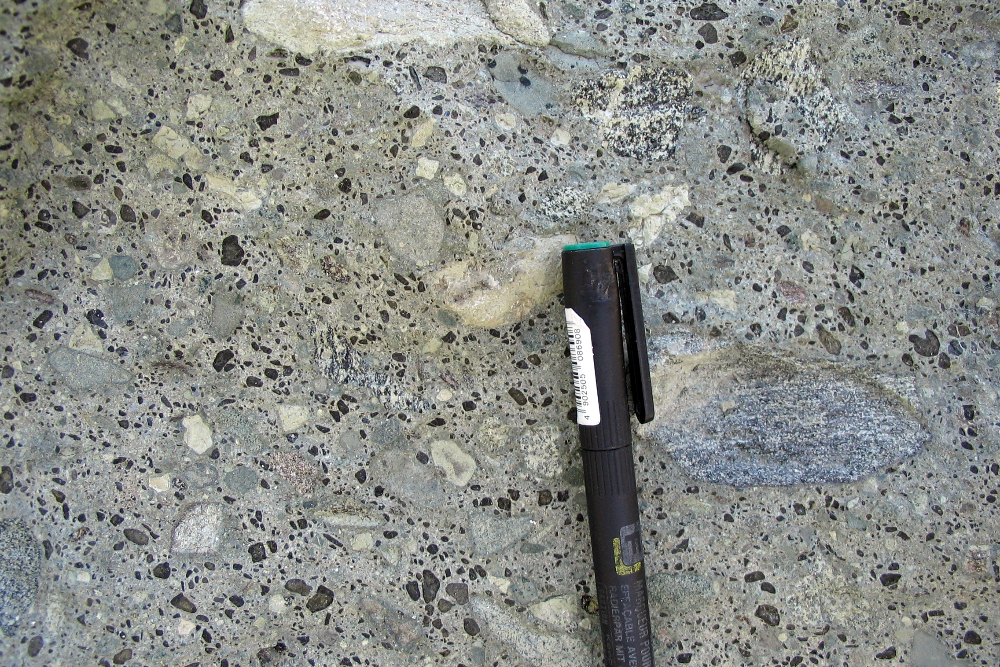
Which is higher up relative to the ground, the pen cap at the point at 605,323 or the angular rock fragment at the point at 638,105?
the angular rock fragment at the point at 638,105

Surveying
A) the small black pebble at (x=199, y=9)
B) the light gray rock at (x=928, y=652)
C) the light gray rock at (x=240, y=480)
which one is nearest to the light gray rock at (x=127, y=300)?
the light gray rock at (x=240, y=480)

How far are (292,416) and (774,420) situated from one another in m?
0.71

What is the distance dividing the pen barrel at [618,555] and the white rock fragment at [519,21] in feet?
1.92

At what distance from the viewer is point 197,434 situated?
1.01 m

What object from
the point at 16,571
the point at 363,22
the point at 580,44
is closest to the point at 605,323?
the point at 580,44

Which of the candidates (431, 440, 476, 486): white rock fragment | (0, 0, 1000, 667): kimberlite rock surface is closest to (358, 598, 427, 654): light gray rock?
(0, 0, 1000, 667): kimberlite rock surface

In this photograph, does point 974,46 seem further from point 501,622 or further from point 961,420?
point 501,622

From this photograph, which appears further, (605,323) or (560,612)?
(560,612)

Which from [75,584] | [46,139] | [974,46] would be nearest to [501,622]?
[75,584]

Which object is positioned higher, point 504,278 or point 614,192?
point 614,192

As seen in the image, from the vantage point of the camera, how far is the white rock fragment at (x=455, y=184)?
0.99 m

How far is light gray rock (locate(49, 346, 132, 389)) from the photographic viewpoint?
0.99 meters

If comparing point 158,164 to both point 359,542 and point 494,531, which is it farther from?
point 494,531

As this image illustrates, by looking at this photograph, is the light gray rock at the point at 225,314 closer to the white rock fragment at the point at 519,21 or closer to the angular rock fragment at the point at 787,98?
the white rock fragment at the point at 519,21
